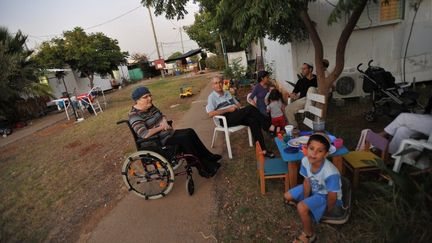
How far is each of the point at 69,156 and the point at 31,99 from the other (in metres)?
9.30

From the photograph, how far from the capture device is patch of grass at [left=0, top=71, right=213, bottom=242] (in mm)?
3189

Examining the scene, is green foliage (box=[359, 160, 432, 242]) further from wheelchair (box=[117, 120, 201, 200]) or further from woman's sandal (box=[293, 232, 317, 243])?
wheelchair (box=[117, 120, 201, 200])

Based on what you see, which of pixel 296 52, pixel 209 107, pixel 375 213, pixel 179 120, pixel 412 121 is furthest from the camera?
pixel 179 120

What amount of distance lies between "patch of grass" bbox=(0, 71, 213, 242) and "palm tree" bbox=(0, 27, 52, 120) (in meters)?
3.45

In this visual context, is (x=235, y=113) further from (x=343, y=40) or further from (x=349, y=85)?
(x=349, y=85)

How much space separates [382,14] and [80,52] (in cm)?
1753

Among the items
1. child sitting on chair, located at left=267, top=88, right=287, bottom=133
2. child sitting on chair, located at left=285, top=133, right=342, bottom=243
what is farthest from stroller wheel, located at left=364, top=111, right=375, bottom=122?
child sitting on chair, located at left=285, top=133, right=342, bottom=243

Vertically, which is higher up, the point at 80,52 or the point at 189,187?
the point at 80,52

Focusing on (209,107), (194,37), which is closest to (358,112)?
(209,107)

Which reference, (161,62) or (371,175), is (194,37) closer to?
(161,62)

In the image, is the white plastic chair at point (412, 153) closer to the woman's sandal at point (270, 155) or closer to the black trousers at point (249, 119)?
the woman's sandal at point (270, 155)

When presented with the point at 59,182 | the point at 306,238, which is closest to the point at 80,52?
the point at 59,182

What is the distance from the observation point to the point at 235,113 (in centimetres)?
383

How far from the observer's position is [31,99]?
12648 millimetres
